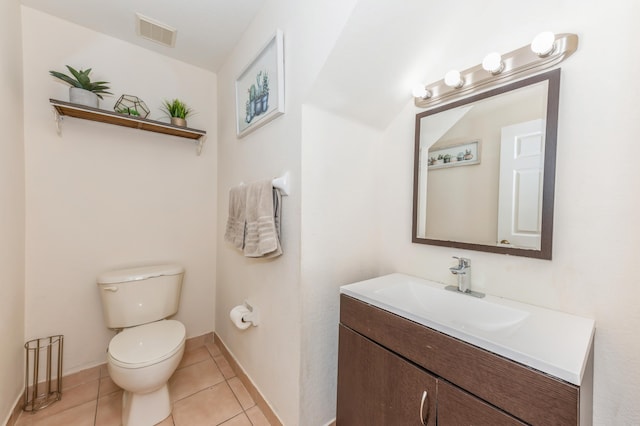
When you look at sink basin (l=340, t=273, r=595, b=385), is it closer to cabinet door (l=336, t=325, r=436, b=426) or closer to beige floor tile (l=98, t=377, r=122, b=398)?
cabinet door (l=336, t=325, r=436, b=426)

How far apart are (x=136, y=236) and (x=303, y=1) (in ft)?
5.89

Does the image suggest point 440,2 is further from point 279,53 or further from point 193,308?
point 193,308

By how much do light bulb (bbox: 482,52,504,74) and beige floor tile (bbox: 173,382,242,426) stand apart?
2.10 m

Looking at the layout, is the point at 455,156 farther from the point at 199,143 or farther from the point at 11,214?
the point at 11,214

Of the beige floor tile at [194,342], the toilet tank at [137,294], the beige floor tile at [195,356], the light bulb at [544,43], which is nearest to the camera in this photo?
the light bulb at [544,43]

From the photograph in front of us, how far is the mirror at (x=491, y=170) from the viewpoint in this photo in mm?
899

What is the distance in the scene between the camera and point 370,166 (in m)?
1.42

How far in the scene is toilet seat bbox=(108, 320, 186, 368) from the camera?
124 centimetres

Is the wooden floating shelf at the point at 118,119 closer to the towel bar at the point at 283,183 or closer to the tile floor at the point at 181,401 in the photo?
the towel bar at the point at 283,183

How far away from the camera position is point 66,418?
1.38 meters

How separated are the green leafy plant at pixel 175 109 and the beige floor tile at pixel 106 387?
6.09ft

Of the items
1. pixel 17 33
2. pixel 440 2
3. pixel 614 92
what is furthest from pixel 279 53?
pixel 17 33

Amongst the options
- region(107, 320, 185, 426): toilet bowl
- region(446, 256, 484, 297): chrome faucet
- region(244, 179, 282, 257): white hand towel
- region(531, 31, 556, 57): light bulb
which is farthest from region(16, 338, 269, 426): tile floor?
region(531, 31, 556, 57): light bulb

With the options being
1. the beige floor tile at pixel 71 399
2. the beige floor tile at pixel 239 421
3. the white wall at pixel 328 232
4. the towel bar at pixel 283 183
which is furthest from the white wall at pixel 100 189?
the white wall at pixel 328 232
